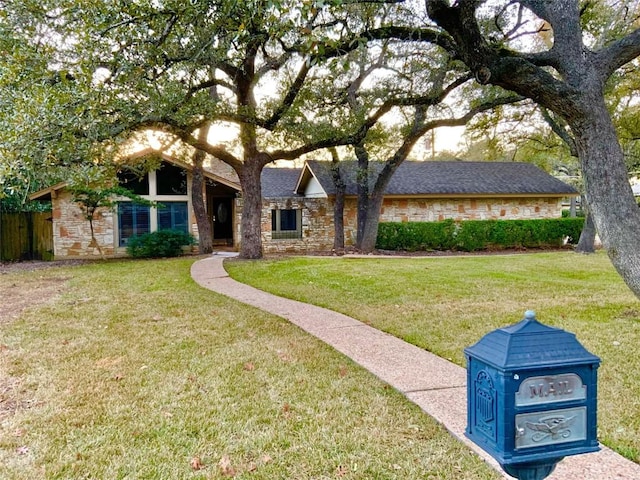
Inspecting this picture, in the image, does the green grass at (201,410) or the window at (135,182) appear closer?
the green grass at (201,410)

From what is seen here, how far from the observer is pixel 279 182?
70.0 feet

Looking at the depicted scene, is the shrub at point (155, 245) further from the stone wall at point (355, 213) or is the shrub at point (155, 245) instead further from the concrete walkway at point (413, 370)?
the concrete walkway at point (413, 370)

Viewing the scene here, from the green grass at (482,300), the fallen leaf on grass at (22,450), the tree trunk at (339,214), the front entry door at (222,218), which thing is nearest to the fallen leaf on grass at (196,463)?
the fallen leaf on grass at (22,450)

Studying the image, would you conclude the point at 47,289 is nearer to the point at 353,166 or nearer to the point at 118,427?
the point at 118,427

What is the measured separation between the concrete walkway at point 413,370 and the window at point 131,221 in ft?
33.2

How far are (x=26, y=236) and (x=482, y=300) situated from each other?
14971 millimetres

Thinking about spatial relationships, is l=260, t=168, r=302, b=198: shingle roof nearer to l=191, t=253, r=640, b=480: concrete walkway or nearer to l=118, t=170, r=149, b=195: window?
l=118, t=170, r=149, b=195: window

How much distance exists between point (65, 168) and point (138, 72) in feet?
8.27

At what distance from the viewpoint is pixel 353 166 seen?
17.8 meters

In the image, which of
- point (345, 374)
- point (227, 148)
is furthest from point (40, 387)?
point (227, 148)

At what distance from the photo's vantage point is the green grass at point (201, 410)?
2.75 m

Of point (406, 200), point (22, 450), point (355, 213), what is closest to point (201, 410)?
point (22, 450)

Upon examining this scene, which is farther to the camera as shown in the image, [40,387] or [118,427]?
[40,387]

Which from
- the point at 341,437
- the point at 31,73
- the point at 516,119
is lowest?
the point at 341,437
